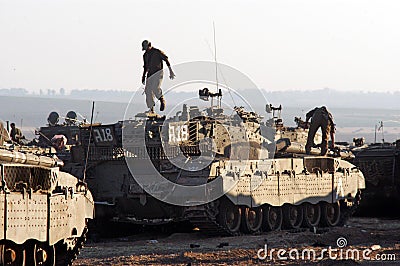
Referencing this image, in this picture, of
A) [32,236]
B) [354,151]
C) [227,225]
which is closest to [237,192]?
[227,225]

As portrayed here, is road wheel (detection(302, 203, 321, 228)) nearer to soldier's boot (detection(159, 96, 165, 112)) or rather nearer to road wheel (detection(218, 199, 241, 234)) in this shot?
road wheel (detection(218, 199, 241, 234))

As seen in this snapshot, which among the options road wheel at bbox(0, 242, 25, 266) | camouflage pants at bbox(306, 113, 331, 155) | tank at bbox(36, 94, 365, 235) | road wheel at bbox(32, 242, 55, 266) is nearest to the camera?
road wheel at bbox(0, 242, 25, 266)

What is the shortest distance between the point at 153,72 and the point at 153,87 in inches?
15.7

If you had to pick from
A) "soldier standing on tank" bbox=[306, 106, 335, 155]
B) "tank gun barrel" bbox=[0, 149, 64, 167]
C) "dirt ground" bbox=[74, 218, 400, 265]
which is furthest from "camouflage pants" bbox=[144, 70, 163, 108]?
"tank gun barrel" bbox=[0, 149, 64, 167]

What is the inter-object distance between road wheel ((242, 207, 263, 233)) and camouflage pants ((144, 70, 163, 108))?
3624mm

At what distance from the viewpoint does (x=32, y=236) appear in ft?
50.2

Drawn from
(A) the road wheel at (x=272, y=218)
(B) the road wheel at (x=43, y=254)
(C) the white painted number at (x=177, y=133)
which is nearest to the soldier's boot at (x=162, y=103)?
(C) the white painted number at (x=177, y=133)

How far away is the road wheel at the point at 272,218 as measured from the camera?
26.6 m

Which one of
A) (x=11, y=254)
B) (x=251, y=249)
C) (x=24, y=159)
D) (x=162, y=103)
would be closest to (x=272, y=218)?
(x=162, y=103)

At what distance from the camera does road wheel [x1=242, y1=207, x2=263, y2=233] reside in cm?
2550

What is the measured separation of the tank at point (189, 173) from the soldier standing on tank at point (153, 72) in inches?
19.2

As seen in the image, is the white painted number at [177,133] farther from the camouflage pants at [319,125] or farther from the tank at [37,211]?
the camouflage pants at [319,125]

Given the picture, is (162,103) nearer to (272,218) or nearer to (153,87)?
(153,87)

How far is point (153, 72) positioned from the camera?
84.1 ft
